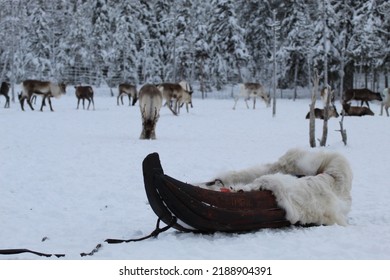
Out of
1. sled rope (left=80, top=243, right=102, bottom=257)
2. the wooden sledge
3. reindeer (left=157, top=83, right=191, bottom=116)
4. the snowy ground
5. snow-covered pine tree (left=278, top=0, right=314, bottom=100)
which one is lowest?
the snowy ground

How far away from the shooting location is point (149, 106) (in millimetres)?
15672

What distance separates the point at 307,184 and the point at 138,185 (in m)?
3.87

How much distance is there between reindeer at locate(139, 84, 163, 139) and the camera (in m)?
15.6

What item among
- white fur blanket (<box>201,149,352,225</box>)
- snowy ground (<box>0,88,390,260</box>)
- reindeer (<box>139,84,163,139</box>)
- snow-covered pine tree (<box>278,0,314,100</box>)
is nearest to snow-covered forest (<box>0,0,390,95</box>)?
snow-covered pine tree (<box>278,0,314,100</box>)

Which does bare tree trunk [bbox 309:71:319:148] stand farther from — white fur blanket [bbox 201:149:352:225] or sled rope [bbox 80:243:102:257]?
sled rope [bbox 80:243:102:257]

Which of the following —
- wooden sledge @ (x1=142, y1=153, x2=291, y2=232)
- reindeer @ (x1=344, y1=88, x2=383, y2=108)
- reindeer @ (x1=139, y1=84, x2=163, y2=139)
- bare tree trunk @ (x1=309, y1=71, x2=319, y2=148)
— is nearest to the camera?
wooden sledge @ (x1=142, y1=153, x2=291, y2=232)

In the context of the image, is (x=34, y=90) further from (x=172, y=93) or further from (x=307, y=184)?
(x=307, y=184)

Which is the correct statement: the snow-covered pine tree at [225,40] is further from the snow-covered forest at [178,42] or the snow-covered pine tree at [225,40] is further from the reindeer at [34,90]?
the reindeer at [34,90]

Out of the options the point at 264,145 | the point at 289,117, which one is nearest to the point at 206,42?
the point at 289,117

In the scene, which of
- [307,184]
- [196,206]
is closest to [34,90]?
[307,184]

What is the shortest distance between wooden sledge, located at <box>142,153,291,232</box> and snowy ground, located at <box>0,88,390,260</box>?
0.37 feet

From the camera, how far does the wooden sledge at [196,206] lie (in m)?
5.04

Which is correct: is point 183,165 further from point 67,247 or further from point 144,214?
point 67,247
